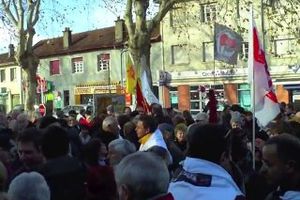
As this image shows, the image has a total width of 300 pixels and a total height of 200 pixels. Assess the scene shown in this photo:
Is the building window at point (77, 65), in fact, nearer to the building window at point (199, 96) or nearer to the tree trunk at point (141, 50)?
the building window at point (199, 96)

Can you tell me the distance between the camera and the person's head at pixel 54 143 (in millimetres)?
5305

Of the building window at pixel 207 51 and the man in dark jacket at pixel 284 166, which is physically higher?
the building window at pixel 207 51

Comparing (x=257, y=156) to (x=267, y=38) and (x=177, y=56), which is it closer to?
(x=267, y=38)

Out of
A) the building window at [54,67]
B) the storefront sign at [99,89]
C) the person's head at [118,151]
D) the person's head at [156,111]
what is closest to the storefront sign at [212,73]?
the storefront sign at [99,89]

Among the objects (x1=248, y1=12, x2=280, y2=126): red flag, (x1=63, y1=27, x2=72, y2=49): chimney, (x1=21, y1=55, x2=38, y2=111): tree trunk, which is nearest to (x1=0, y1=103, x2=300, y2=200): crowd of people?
(x1=248, y1=12, x2=280, y2=126): red flag

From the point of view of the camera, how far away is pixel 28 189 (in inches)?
159

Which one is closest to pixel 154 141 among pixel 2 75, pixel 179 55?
pixel 179 55

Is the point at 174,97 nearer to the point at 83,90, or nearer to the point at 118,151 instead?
the point at 83,90

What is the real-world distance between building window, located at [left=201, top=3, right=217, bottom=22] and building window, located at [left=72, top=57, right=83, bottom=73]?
1459cm

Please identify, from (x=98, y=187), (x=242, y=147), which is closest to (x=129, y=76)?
(x=242, y=147)

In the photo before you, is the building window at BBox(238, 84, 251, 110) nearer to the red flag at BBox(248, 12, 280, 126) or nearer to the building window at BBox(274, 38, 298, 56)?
the building window at BBox(274, 38, 298, 56)

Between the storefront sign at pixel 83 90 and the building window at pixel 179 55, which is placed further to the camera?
the storefront sign at pixel 83 90

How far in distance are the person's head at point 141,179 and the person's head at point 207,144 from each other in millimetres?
568

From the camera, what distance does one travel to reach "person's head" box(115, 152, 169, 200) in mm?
3438
